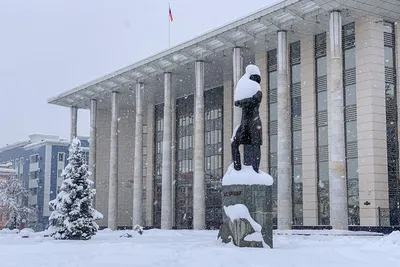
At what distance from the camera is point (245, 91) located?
1795 centimetres

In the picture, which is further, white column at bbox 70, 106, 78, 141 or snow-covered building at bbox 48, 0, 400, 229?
white column at bbox 70, 106, 78, 141

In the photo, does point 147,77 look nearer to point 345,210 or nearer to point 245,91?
point 345,210

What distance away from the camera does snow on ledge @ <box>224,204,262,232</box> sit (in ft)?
54.0

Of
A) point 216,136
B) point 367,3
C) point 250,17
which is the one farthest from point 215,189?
point 367,3

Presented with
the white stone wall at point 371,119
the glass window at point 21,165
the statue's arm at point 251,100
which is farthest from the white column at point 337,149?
the glass window at point 21,165

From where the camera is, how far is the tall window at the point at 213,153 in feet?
177

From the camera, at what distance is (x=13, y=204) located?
71938 millimetres

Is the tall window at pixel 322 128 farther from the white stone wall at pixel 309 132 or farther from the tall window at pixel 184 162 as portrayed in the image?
the tall window at pixel 184 162

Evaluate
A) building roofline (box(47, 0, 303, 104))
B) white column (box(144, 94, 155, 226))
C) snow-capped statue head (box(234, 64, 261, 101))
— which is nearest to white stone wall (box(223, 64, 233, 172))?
building roofline (box(47, 0, 303, 104))

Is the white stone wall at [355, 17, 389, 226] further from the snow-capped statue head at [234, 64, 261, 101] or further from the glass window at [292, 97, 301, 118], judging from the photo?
the snow-capped statue head at [234, 64, 261, 101]

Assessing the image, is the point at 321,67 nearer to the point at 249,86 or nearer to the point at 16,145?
the point at 249,86

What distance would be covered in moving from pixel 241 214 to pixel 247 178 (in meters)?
1.12

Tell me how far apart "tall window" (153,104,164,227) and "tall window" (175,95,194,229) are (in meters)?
2.93

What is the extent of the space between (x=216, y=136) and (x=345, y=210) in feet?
75.7
